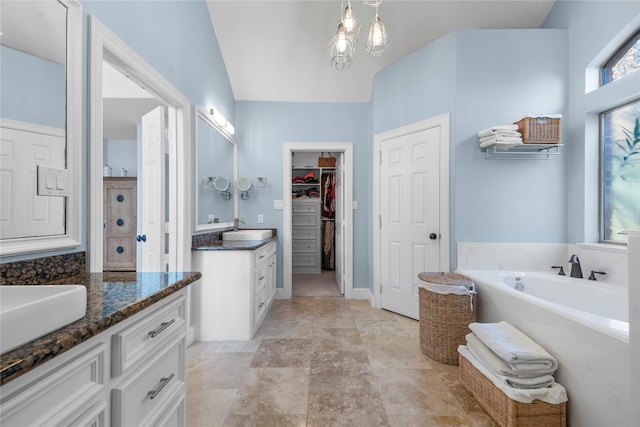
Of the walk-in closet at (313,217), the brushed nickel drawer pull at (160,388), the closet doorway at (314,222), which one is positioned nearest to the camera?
the brushed nickel drawer pull at (160,388)

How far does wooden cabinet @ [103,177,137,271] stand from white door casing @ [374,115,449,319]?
A: 3766mm

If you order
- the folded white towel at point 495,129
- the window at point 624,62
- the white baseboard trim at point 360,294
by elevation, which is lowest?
the white baseboard trim at point 360,294

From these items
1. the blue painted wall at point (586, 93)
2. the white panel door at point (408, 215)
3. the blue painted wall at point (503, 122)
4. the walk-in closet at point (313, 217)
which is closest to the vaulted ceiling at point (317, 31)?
the blue painted wall at point (503, 122)

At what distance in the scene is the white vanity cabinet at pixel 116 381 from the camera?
57 centimetres

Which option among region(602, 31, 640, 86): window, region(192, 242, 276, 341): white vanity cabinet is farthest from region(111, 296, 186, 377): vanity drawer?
region(602, 31, 640, 86): window

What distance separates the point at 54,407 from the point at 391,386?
173cm

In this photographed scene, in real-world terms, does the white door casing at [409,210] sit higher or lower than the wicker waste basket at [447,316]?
higher

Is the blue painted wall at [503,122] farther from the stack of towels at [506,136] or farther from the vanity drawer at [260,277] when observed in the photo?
the vanity drawer at [260,277]

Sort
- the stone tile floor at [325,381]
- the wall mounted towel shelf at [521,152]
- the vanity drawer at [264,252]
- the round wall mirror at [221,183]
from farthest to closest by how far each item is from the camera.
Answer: the round wall mirror at [221,183], the vanity drawer at [264,252], the wall mounted towel shelf at [521,152], the stone tile floor at [325,381]

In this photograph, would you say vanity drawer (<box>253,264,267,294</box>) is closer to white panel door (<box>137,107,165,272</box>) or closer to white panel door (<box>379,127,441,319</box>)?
white panel door (<box>137,107,165,272</box>)

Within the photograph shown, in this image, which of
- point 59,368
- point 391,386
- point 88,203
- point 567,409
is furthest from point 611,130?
point 88,203

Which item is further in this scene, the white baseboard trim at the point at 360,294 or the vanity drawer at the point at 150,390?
→ the white baseboard trim at the point at 360,294

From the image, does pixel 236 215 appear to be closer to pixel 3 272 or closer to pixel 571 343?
pixel 3 272

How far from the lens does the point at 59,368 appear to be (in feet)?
2.06
